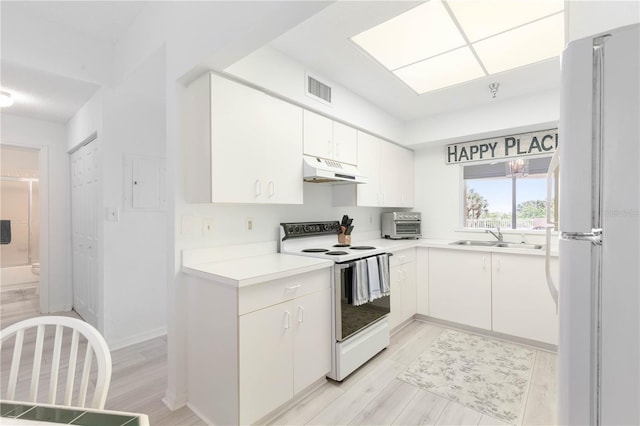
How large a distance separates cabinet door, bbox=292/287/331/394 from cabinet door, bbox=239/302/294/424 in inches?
2.2

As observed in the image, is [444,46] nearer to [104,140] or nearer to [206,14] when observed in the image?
[206,14]

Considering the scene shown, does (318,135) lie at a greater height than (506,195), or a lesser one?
greater

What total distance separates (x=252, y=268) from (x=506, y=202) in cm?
320

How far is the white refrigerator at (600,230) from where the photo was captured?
2.66ft

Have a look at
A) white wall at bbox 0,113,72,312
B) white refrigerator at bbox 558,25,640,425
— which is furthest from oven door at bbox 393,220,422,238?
white wall at bbox 0,113,72,312

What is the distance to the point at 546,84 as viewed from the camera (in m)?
2.83

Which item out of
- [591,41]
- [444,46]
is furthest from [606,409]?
[444,46]

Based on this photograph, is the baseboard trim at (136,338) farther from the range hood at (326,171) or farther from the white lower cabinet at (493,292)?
the white lower cabinet at (493,292)

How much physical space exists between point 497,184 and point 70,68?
14.7 feet

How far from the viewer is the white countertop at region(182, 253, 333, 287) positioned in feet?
5.54

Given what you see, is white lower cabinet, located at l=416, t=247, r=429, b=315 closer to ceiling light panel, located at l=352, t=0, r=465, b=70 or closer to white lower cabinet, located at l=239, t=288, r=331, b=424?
white lower cabinet, located at l=239, t=288, r=331, b=424

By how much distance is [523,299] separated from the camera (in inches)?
114

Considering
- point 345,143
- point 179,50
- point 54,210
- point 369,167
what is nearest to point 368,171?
point 369,167

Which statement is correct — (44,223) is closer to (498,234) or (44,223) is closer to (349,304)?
(349,304)
